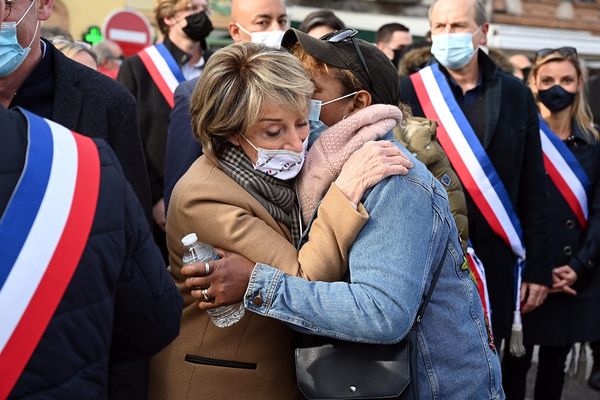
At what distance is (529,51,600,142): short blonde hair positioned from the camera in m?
5.53

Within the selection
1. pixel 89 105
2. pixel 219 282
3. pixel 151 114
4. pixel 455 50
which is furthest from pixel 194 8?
pixel 219 282

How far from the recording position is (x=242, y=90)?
267 centimetres

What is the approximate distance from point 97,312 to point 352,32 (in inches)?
55.7

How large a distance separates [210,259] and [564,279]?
3154 mm

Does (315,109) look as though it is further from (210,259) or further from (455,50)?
(455,50)

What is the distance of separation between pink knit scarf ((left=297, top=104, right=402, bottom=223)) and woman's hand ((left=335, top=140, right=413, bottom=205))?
56 millimetres

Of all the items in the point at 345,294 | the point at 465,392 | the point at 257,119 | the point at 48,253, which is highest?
the point at 48,253

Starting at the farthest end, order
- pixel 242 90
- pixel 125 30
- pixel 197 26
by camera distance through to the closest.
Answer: pixel 125 30 < pixel 197 26 < pixel 242 90

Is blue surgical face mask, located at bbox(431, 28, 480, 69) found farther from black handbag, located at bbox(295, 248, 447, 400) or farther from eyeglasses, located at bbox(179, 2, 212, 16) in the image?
black handbag, located at bbox(295, 248, 447, 400)

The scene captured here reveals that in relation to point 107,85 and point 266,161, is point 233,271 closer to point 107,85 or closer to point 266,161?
point 266,161

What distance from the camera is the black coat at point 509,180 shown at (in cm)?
456

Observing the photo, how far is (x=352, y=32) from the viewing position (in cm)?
294

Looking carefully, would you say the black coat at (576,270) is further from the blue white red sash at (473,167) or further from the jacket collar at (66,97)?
the jacket collar at (66,97)

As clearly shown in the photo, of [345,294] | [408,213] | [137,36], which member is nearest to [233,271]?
[345,294]
